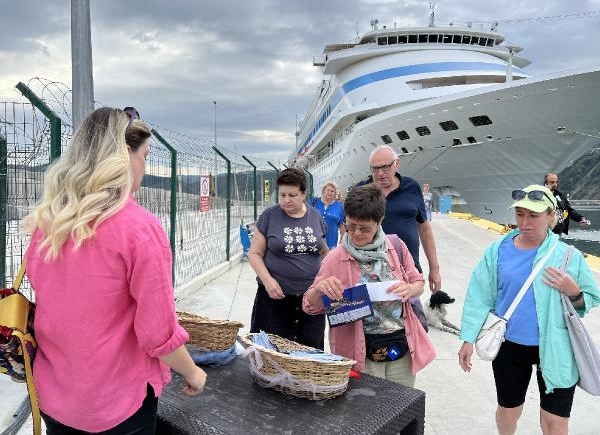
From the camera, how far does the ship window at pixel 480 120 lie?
714 inches

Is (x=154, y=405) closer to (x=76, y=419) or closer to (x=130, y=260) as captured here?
(x=76, y=419)

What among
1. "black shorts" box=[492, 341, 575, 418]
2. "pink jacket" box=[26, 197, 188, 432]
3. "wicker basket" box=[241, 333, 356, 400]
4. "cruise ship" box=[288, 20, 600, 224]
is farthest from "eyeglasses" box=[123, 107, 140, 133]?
"cruise ship" box=[288, 20, 600, 224]

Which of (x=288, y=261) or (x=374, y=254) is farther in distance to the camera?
(x=288, y=261)

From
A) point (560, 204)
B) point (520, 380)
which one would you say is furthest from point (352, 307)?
point (560, 204)

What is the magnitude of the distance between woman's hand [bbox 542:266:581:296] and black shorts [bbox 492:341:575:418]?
34 centimetres

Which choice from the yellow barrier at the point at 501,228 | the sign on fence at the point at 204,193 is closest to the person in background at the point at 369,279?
the sign on fence at the point at 204,193

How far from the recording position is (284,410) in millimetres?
1896

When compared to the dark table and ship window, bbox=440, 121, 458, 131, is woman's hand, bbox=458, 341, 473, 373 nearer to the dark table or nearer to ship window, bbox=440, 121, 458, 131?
the dark table

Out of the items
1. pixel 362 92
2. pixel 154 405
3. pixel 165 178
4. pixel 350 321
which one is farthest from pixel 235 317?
pixel 362 92

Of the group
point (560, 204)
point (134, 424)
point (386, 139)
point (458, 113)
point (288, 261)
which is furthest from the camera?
point (386, 139)

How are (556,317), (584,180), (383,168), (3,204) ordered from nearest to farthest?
(556,317) → (3,204) → (383,168) → (584,180)

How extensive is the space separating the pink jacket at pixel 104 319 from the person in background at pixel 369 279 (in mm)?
1066

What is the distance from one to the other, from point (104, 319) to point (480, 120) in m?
18.9

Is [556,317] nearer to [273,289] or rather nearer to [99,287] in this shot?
[273,289]
